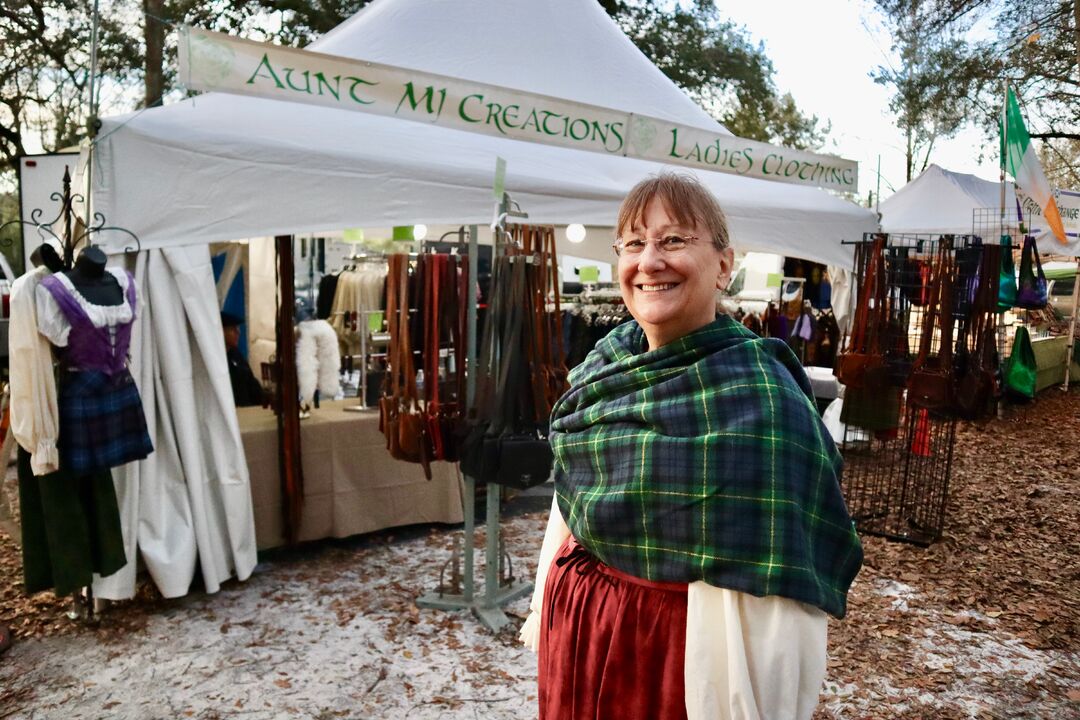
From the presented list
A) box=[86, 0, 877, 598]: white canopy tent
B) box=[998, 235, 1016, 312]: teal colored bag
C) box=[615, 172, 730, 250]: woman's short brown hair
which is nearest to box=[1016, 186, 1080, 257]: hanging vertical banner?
box=[998, 235, 1016, 312]: teal colored bag

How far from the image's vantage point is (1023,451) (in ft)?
25.5

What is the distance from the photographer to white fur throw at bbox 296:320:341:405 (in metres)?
4.35

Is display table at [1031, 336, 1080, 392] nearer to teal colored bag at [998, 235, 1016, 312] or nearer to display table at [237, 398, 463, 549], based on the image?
teal colored bag at [998, 235, 1016, 312]

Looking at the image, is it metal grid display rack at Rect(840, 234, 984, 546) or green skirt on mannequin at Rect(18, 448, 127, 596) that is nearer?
green skirt on mannequin at Rect(18, 448, 127, 596)

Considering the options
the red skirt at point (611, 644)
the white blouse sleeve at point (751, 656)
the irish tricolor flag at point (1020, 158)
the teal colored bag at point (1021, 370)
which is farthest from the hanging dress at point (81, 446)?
the teal colored bag at point (1021, 370)

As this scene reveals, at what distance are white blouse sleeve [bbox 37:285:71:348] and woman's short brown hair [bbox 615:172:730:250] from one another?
2606 millimetres

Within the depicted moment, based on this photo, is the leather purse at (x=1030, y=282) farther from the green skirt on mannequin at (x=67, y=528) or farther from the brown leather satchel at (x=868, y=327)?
the green skirt on mannequin at (x=67, y=528)

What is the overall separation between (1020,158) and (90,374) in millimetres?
5328

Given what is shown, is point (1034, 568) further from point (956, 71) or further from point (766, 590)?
point (956, 71)

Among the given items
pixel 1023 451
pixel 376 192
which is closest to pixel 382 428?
pixel 376 192

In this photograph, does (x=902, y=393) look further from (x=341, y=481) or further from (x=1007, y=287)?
(x=341, y=481)

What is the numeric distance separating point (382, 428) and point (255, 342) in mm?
2789

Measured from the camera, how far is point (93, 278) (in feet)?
10.3

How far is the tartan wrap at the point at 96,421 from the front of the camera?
310 cm
